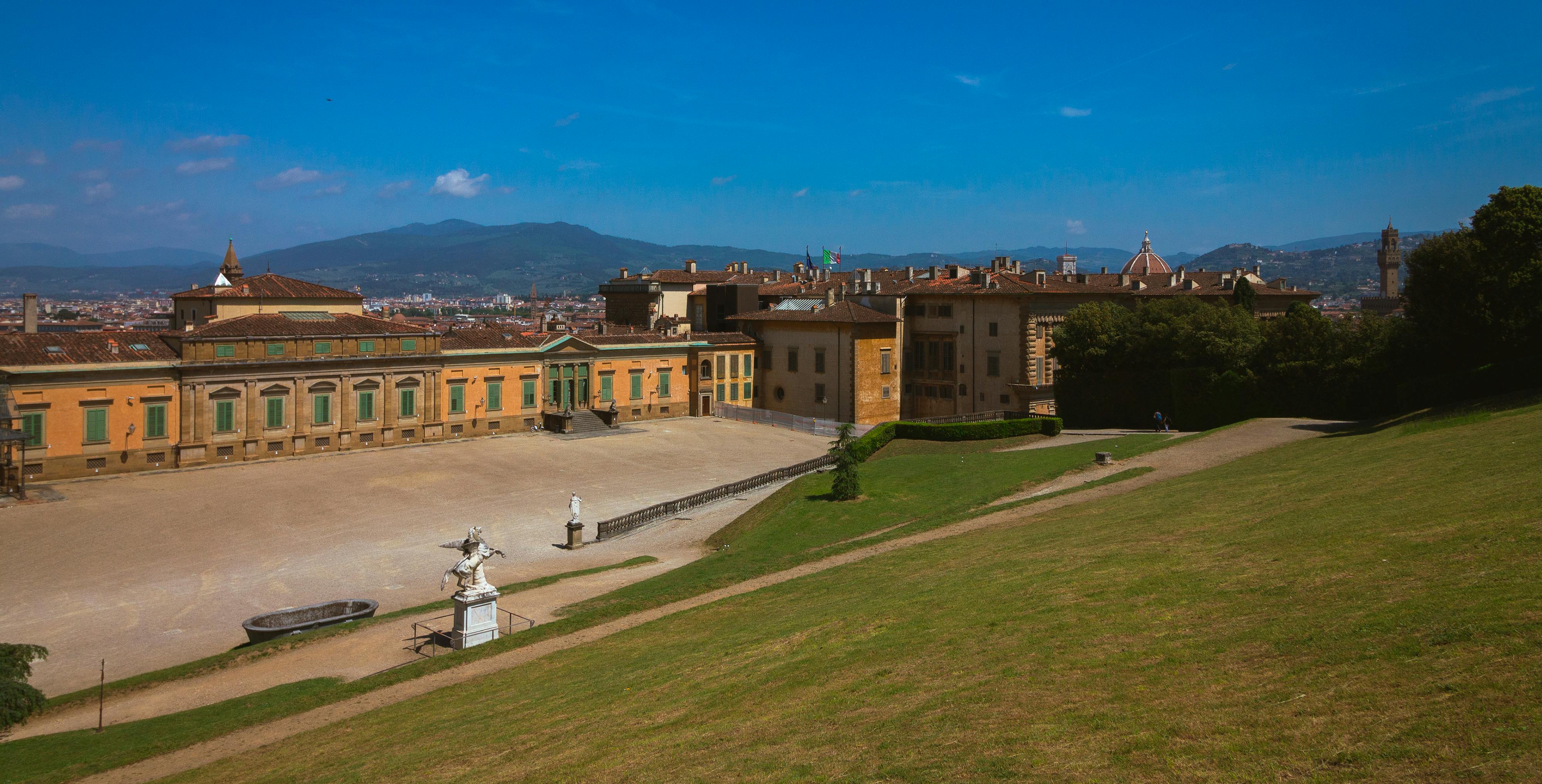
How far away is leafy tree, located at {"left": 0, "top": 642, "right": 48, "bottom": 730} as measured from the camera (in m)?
15.2

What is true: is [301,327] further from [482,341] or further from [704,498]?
[704,498]

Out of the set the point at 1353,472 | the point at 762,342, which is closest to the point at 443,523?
the point at 1353,472

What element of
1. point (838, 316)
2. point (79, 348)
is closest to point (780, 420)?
point (838, 316)

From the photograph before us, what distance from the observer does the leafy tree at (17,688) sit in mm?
15195

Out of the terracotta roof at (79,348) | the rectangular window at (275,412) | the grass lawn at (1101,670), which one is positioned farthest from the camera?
the rectangular window at (275,412)

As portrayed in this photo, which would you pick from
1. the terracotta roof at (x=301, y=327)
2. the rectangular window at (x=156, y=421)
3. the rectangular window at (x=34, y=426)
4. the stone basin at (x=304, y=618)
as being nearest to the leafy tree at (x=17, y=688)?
the stone basin at (x=304, y=618)

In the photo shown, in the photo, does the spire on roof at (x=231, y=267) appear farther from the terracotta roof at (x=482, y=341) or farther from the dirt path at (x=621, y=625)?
the dirt path at (x=621, y=625)

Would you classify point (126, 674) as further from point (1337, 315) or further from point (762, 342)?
point (1337, 315)

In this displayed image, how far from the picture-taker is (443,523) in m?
33.5

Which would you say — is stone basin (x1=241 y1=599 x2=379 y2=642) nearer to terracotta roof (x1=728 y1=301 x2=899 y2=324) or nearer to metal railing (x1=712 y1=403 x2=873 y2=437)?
metal railing (x1=712 y1=403 x2=873 y2=437)

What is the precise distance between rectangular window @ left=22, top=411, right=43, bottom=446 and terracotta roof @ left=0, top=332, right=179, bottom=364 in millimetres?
2024

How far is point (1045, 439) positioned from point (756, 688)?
114ft

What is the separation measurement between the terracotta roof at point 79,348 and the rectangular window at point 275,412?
4.22m

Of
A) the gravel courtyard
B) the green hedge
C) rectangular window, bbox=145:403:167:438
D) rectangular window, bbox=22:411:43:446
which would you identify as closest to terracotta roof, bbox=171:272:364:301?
rectangular window, bbox=145:403:167:438
